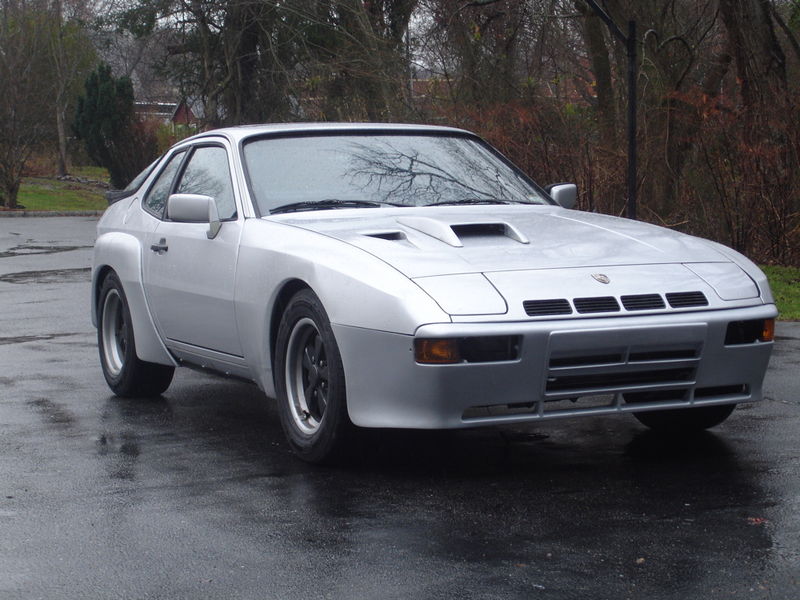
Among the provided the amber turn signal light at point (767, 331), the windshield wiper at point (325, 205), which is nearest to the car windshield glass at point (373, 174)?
the windshield wiper at point (325, 205)

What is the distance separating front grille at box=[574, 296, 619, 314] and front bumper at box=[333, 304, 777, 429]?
0.19 ft

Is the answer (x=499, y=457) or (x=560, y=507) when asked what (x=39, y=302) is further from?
(x=560, y=507)

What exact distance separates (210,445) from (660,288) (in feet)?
7.49

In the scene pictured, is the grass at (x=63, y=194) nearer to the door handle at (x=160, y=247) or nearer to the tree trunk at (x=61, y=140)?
the tree trunk at (x=61, y=140)

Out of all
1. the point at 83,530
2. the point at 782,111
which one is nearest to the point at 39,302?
the point at 782,111

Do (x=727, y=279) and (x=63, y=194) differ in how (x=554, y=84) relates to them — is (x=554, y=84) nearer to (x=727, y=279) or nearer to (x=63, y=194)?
(x=727, y=279)

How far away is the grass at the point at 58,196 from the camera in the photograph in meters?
40.4

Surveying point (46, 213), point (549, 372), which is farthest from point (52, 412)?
point (46, 213)

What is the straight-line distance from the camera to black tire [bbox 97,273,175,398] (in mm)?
7617

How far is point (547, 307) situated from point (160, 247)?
2.73m

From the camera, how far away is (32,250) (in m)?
22.2

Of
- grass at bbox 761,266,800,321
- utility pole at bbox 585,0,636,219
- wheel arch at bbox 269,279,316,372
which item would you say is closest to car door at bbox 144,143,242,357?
wheel arch at bbox 269,279,316,372

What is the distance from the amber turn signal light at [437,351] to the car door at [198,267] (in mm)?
1483

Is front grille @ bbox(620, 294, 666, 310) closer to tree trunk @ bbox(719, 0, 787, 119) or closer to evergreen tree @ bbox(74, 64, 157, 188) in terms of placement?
tree trunk @ bbox(719, 0, 787, 119)
